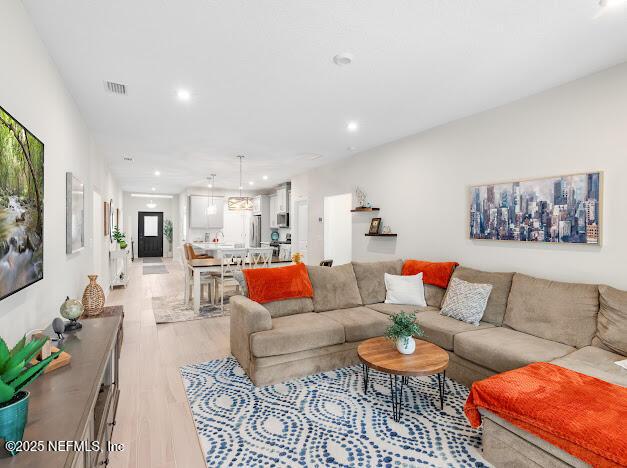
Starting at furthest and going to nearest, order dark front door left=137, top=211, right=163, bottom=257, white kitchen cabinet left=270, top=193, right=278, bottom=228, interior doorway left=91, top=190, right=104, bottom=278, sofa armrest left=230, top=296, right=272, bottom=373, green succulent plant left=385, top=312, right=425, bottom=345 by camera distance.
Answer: dark front door left=137, top=211, right=163, bottom=257
white kitchen cabinet left=270, top=193, right=278, bottom=228
interior doorway left=91, top=190, right=104, bottom=278
sofa armrest left=230, top=296, right=272, bottom=373
green succulent plant left=385, top=312, right=425, bottom=345

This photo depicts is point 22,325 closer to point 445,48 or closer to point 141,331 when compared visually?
point 141,331

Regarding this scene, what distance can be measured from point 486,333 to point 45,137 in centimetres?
380

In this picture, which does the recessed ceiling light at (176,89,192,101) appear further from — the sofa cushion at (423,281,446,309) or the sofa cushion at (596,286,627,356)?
the sofa cushion at (596,286,627,356)

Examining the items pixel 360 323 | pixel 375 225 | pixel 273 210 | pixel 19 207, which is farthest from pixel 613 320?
pixel 273 210

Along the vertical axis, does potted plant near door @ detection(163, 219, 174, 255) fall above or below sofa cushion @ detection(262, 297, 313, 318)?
above

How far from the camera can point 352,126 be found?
13.9 ft

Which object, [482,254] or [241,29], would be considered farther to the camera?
[482,254]

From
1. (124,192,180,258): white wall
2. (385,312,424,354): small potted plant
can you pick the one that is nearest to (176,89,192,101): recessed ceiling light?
(385,312,424,354): small potted plant

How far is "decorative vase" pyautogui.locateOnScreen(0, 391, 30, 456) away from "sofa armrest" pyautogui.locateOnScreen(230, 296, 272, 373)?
1957 millimetres

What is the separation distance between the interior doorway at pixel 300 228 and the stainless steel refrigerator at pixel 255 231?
224cm

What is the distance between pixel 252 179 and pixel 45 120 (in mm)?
6147

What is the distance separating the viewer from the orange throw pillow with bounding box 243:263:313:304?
3469 mm

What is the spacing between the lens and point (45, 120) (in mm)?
2328

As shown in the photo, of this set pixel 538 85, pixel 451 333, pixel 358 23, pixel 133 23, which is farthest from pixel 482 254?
pixel 133 23
